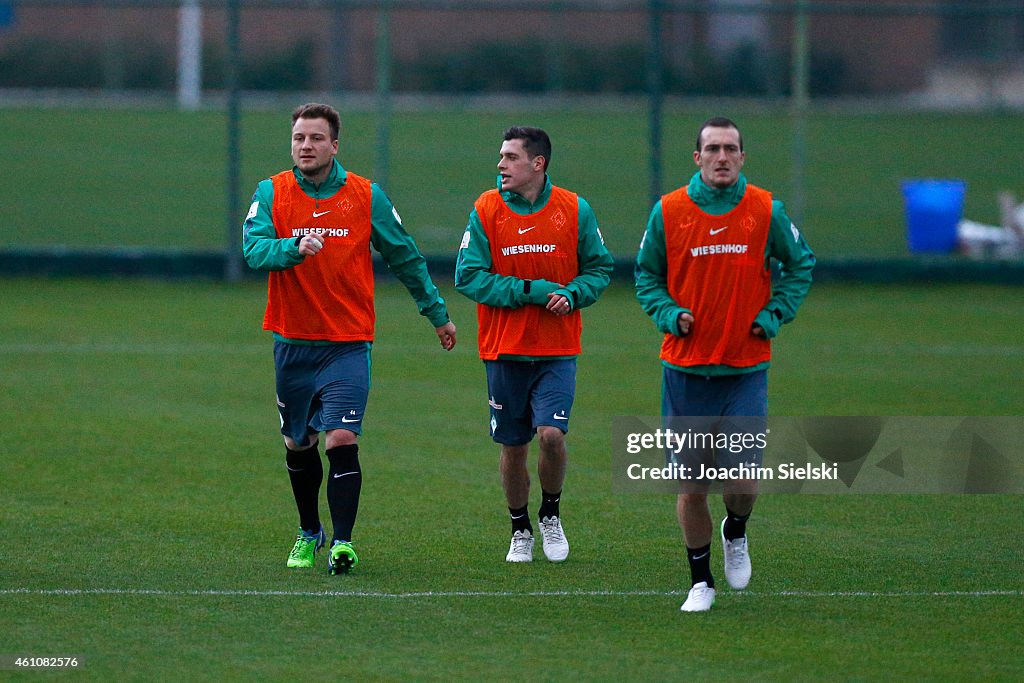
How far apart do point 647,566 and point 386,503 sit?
198cm

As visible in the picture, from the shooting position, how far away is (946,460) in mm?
10367

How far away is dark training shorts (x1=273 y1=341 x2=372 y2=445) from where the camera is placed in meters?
7.57

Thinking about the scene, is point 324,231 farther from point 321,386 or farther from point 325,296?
point 321,386

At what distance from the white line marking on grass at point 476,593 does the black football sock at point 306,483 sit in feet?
2.46

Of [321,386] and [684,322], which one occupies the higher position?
[684,322]

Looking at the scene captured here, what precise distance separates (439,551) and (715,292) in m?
2.11

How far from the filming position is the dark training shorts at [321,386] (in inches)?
298

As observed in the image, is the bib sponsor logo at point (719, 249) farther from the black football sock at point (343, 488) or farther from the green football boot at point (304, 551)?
the green football boot at point (304, 551)

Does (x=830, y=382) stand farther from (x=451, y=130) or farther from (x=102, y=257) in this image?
(x=451, y=130)

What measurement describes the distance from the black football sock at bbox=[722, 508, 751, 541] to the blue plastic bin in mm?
15646

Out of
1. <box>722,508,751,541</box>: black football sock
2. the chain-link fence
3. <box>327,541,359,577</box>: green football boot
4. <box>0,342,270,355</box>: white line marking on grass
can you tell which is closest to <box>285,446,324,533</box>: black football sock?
<box>327,541,359,577</box>: green football boot

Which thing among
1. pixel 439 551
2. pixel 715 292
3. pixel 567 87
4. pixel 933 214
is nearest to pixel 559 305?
pixel 715 292

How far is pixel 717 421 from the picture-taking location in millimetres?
6785

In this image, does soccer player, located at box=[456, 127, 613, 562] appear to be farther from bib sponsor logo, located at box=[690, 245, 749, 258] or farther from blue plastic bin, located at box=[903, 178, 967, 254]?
blue plastic bin, located at box=[903, 178, 967, 254]
